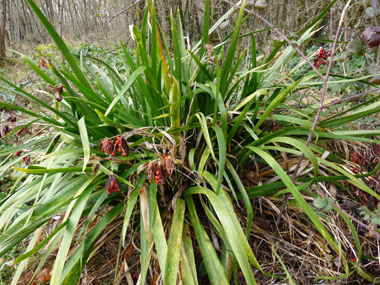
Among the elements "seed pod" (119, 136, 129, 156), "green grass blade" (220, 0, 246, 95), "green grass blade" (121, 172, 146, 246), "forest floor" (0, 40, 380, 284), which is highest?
"green grass blade" (220, 0, 246, 95)

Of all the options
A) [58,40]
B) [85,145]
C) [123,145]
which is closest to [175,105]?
[123,145]

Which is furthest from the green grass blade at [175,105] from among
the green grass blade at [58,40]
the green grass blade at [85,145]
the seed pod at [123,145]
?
the green grass blade at [58,40]

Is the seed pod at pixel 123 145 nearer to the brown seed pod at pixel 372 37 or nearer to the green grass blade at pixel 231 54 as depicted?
the green grass blade at pixel 231 54

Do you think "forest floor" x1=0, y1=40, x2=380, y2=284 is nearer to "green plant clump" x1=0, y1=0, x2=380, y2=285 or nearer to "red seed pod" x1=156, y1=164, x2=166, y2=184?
"green plant clump" x1=0, y1=0, x2=380, y2=285

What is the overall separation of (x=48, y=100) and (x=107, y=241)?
2.77 m

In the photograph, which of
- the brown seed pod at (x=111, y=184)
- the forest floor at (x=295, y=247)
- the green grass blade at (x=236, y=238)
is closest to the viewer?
the green grass blade at (x=236, y=238)

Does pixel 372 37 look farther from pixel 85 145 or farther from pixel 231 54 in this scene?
pixel 85 145

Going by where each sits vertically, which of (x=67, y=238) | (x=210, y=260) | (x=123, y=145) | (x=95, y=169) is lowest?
(x=210, y=260)

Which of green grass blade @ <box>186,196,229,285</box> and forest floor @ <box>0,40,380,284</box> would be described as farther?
forest floor @ <box>0,40,380,284</box>

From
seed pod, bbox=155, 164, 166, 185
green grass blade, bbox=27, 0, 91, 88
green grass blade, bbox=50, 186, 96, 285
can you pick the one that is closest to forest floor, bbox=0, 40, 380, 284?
green grass blade, bbox=27, 0, 91, 88

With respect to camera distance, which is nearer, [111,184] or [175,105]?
[111,184]

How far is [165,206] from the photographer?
3.82 ft

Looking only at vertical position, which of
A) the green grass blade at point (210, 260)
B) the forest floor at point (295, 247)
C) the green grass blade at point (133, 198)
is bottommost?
the forest floor at point (295, 247)

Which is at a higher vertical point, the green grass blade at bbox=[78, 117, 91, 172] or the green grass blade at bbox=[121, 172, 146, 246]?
the green grass blade at bbox=[78, 117, 91, 172]
